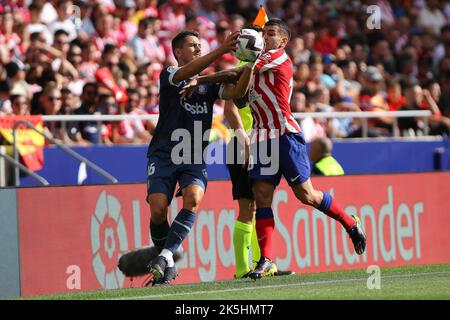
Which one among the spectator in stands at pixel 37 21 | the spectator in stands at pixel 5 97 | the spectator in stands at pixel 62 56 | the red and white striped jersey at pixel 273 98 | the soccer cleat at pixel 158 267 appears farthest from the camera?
the spectator in stands at pixel 37 21

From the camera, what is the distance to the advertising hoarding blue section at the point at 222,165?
1456 centimetres

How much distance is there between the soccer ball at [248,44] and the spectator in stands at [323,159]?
18.0ft

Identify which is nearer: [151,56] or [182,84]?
[182,84]

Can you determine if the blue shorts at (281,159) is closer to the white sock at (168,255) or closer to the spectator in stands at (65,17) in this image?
the white sock at (168,255)

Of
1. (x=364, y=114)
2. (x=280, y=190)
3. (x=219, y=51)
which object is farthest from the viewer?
(x=364, y=114)

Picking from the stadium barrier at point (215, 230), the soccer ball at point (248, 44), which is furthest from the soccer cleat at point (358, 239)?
the stadium barrier at point (215, 230)

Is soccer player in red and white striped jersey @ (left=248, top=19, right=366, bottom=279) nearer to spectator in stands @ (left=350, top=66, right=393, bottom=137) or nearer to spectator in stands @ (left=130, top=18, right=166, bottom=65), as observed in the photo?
spectator in stands @ (left=350, top=66, right=393, bottom=137)

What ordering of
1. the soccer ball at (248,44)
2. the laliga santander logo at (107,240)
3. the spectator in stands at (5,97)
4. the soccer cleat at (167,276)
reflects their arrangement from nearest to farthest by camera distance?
the soccer ball at (248,44) → the soccer cleat at (167,276) → the laliga santander logo at (107,240) → the spectator in stands at (5,97)

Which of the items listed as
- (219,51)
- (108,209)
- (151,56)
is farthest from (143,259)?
(151,56)
